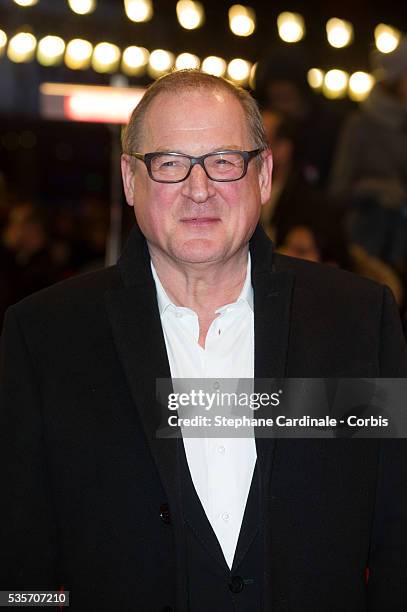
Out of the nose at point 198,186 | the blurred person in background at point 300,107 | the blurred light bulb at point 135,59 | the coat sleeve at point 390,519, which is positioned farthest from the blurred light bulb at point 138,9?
the coat sleeve at point 390,519

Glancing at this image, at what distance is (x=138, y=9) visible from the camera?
8.47m

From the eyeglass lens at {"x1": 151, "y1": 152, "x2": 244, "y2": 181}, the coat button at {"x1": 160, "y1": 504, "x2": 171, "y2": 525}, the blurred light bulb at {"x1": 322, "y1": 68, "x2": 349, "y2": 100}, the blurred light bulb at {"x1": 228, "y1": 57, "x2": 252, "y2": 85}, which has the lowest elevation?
the coat button at {"x1": 160, "y1": 504, "x2": 171, "y2": 525}

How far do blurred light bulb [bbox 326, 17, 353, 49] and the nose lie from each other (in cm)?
705

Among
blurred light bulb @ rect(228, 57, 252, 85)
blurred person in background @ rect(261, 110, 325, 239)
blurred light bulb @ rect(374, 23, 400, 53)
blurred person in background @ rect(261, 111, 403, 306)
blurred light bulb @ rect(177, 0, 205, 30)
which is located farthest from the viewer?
blurred light bulb @ rect(228, 57, 252, 85)

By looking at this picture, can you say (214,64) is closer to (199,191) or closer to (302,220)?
(302,220)

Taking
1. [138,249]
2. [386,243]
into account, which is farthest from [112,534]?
[386,243]

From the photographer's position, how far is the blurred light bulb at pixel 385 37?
28.9ft

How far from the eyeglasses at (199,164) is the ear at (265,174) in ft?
0.37

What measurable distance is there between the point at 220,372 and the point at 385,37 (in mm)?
7251

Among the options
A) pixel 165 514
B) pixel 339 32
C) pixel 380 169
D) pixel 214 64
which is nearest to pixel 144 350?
pixel 165 514

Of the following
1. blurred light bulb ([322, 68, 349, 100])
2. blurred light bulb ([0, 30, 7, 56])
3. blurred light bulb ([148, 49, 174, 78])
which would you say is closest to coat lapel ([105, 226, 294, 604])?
blurred light bulb ([0, 30, 7, 56])

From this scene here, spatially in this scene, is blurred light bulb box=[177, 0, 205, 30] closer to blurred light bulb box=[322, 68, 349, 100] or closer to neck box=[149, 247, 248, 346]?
blurred light bulb box=[322, 68, 349, 100]

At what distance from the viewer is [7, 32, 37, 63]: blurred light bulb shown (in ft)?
26.3

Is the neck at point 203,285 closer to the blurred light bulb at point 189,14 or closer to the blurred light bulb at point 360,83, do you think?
the blurred light bulb at point 189,14
